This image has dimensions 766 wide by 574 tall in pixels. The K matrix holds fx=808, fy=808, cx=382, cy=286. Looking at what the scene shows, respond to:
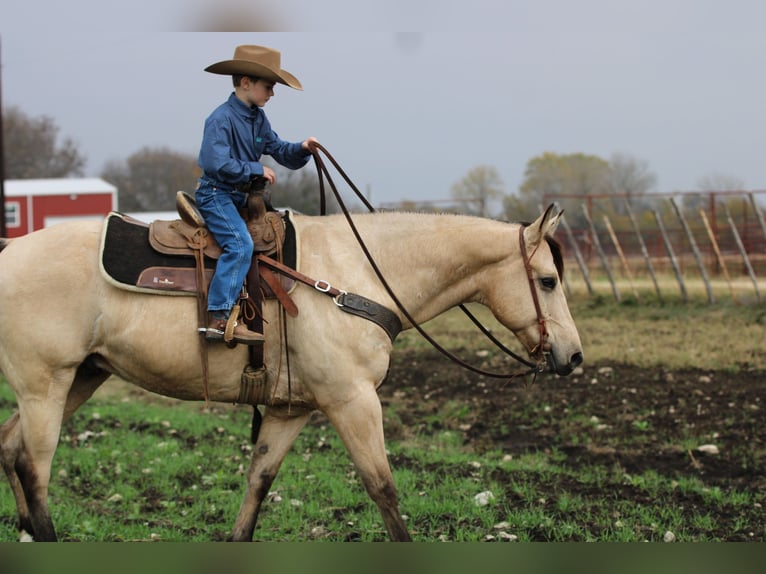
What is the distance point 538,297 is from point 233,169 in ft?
6.19

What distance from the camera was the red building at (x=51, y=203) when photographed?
42.5 m

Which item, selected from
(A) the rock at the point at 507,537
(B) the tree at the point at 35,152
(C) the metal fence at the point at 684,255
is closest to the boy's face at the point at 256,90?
(A) the rock at the point at 507,537

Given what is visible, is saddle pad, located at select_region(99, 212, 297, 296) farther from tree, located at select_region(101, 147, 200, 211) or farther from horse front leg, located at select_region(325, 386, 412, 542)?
tree, located at select_region(101, 147, 200, 211)

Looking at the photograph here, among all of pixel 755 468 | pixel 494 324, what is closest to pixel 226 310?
pixel 755 468

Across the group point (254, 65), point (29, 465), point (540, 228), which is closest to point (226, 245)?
point (254, 65)

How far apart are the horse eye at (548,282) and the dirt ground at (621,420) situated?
28.7 inches

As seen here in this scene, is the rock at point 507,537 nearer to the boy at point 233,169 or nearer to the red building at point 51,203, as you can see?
the boy at point 233,169

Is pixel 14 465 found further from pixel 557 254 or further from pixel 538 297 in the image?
pixel 557 254

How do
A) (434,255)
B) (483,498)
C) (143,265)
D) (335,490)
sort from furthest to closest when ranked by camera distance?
(335,490), (483,498), (434,255), (143,265)

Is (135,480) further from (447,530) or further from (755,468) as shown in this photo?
(755,468)

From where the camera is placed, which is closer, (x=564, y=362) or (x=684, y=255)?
(x=564, y=362)

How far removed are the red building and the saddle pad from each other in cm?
3988

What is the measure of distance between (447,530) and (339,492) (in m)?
1.18

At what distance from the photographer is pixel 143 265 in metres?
4.49
